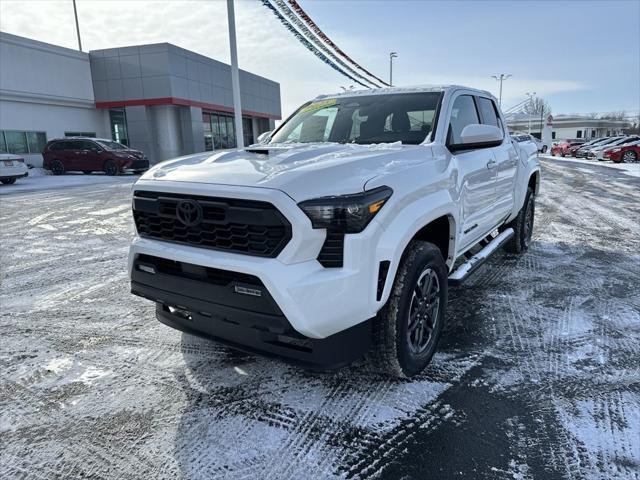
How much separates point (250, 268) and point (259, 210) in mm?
296

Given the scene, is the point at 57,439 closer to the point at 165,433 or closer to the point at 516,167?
the point at 165,433

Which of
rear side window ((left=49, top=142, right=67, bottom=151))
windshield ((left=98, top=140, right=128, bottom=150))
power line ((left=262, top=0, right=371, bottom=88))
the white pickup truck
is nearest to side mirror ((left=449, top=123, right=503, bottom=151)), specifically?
the white pickup truck

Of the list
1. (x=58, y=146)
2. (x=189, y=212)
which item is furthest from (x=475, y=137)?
(x=58, y=146)

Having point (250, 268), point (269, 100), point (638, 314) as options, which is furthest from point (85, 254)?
point (269, 100)

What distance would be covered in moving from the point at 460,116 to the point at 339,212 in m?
2.24

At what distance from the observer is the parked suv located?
19812 mm

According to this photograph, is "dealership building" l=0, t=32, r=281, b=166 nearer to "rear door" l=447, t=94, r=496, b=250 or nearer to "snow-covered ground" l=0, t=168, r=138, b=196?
"snow-covered ground" l=0, t=168, r=138, b=196

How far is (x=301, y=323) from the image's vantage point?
7.30 ft

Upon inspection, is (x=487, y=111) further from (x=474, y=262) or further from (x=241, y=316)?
(x=241, y=316)

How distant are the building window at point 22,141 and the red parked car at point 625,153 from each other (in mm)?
30938

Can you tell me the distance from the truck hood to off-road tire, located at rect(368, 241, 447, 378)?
562 millimetres

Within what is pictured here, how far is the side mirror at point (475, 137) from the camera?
328 centimetres

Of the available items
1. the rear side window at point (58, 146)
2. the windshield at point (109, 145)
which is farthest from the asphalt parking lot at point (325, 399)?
the rear side window at point (58, 146)

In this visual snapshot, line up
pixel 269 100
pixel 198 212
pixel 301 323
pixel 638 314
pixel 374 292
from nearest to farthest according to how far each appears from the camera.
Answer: pixel 301 323 < pixel 374 292 < pixel 198 212 < pixel 638 314 < pixel 269 100
